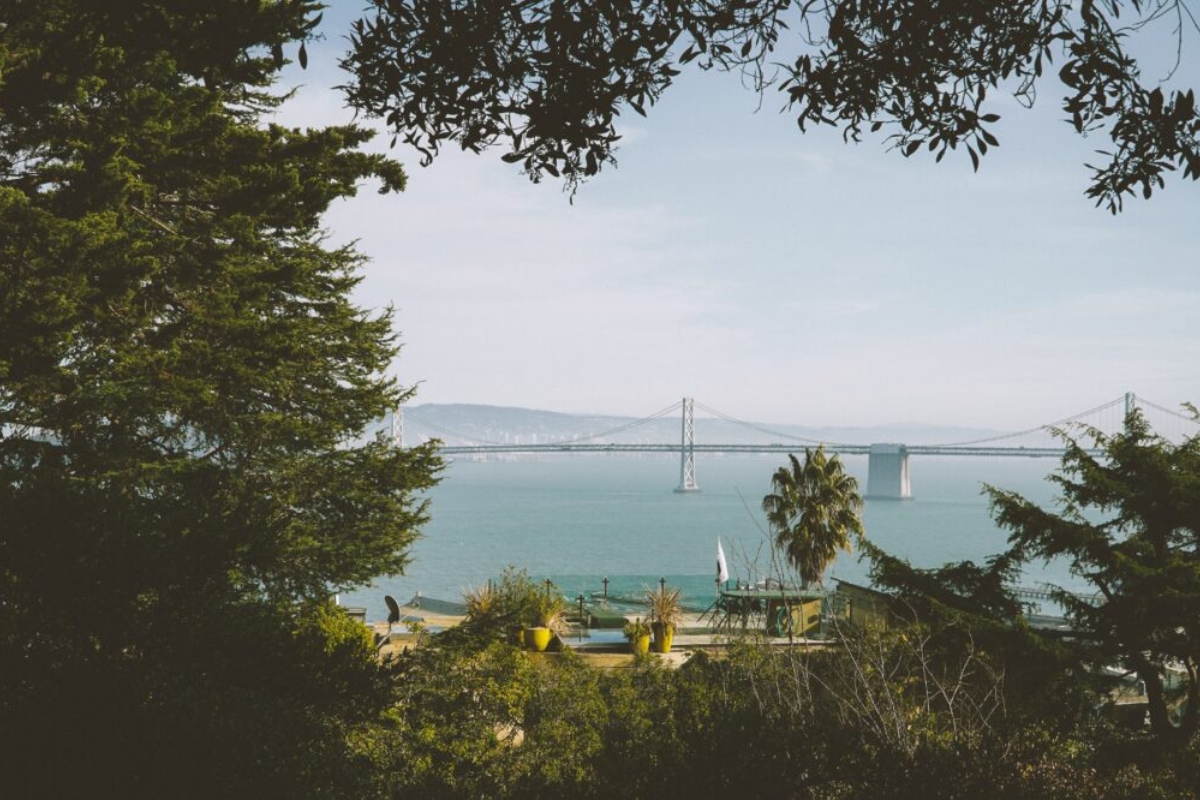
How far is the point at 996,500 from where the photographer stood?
555 inches

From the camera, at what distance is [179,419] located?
13562 millimetres

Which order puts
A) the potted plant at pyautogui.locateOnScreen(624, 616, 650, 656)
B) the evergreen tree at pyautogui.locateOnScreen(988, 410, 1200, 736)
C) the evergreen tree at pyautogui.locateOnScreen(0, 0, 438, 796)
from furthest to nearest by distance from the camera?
the potted plant at pyautogui.locateOnScreen(624, 616, 650, 656) → the evergreen tree at pyautogui.locateOnScreen(988, 410, 1200, 736) → the evergreen tree at pyautogui.locateOnScreen(0, 0, 438, 796)

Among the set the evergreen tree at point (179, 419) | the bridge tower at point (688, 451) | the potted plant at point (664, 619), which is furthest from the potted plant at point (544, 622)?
the bridge tower at point (688, 451)

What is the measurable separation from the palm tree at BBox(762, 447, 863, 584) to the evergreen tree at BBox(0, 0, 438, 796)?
1193 cm

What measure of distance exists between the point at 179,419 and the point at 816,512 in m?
16.9

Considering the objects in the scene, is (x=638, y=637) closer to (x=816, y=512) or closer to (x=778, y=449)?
(x=816, y=512)

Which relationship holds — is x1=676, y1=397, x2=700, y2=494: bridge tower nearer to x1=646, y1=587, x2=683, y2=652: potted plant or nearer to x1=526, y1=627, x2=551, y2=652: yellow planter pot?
x1=646, y1=587, x2=683, y2=652: potted plant

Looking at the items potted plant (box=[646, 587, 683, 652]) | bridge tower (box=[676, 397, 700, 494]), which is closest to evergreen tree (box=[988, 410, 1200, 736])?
potted plant (box=[646, 587, 683, 652])

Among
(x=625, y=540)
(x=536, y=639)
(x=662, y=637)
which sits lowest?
(x=625, y=540)

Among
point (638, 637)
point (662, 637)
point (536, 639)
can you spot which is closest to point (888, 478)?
point (662, 637)

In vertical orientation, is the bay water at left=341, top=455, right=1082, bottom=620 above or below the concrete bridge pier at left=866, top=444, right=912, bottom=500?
below

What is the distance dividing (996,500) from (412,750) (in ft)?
29.7

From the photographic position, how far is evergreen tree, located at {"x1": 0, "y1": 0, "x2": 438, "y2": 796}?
16.3 ft

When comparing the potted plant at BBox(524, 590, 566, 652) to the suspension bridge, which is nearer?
the potted plant at BBox(524, 590, 566, 652)
